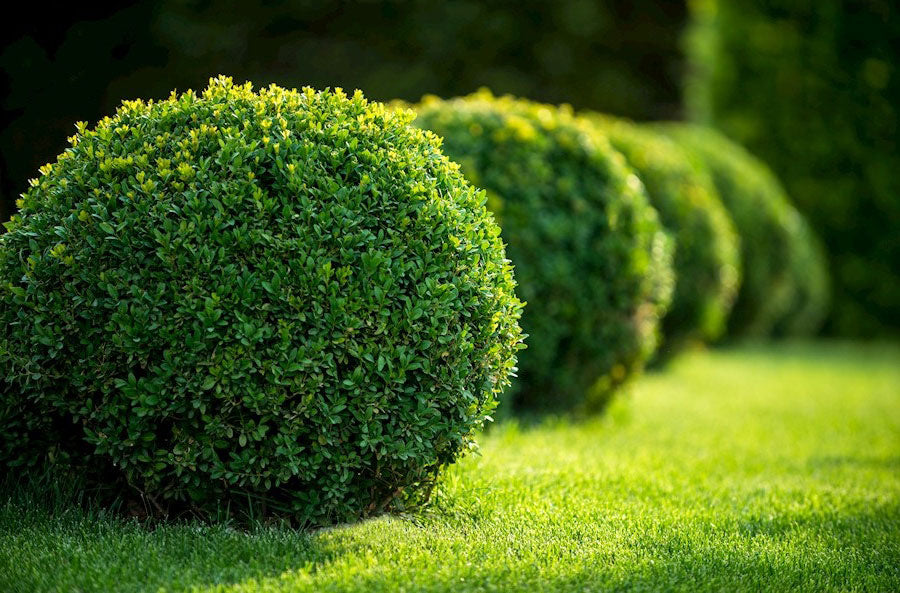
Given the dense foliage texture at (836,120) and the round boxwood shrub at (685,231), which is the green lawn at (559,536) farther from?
the dense foliage texture at (836,120)

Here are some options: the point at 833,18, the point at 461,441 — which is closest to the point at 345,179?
the point at 461,441

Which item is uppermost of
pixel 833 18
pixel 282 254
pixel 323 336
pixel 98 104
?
pixel 833 18

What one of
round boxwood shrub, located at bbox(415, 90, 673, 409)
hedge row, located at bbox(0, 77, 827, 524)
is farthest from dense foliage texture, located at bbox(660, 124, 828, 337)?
hedge row, located at bbox(0, 77, 827, 524)

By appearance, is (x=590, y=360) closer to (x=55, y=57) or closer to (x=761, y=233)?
(x=55, y=57)

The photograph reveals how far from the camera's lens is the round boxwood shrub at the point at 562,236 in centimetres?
664

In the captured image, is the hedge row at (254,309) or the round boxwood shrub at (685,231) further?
the round boxwood shrub at (685,231)

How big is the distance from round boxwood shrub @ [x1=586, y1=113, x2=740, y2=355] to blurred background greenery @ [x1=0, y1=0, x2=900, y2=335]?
5.14 m

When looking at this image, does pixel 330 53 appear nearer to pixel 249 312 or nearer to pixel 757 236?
pixel 757 236

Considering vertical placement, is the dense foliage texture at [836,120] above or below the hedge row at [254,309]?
above

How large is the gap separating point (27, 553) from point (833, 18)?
16.3 m

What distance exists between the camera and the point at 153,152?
386cm

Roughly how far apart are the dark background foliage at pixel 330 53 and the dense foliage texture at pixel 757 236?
6.91m

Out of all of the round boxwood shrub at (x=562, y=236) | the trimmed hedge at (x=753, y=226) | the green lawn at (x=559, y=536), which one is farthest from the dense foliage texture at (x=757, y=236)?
the green lawn at (x=559, y=536)

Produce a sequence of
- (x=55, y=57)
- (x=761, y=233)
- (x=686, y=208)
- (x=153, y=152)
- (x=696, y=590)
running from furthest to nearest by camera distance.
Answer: (x=761, y=233) < (x=686, y=208) < (x=55, y=57) < (x=153, y=152) < (x=696, y=590)
